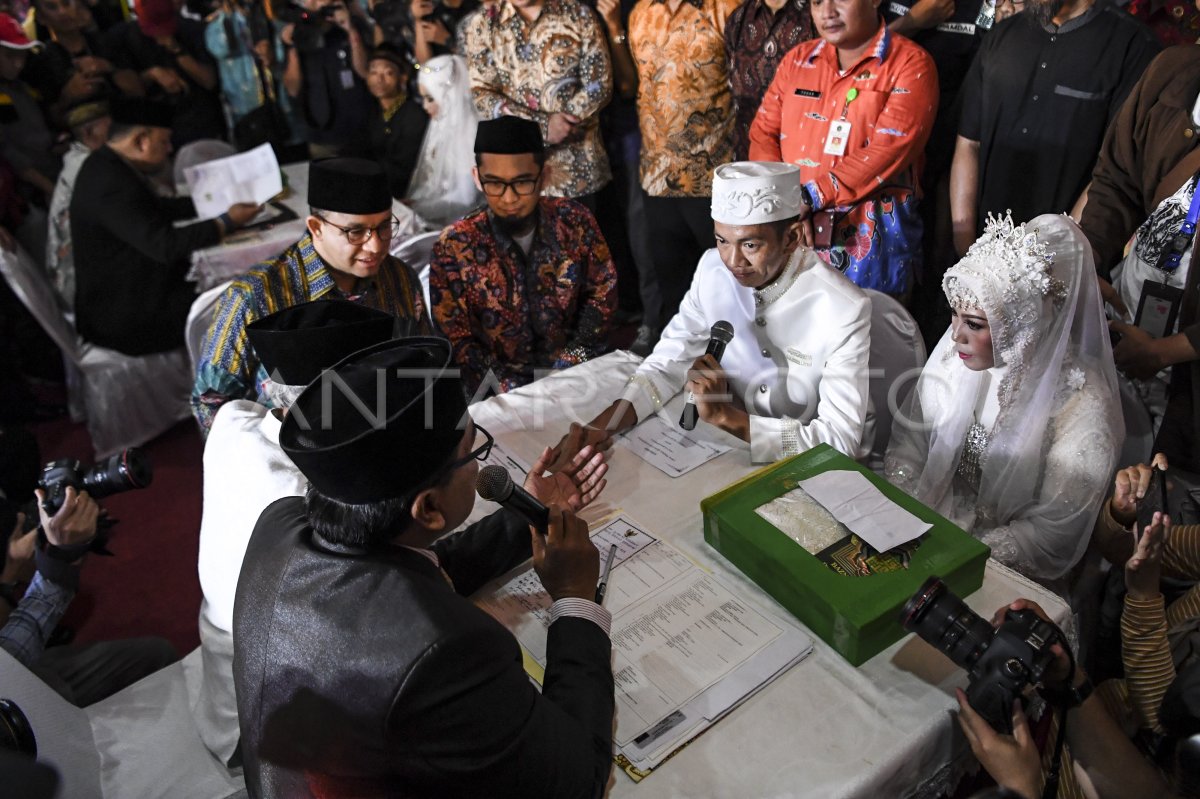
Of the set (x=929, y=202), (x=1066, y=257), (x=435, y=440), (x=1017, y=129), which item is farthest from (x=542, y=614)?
(x=929, y=202)

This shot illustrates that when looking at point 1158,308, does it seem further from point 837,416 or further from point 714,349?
point 714,349

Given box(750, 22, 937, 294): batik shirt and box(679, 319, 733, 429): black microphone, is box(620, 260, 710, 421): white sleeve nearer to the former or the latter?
box(679, 319, 733, 429): black microphone

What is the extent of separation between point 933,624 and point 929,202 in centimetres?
268

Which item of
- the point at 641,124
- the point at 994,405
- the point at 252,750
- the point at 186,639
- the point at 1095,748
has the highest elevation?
the point at 641,124

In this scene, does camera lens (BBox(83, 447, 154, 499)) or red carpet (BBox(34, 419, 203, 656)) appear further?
red carpet (BBox(34, 419, 203, 656))

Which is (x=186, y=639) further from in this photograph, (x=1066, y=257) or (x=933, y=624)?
(x=1066, y=257)

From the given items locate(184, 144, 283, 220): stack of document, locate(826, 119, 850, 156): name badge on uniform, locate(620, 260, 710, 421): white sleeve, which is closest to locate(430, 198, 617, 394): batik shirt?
locate(620, 260, 710, 421): white sleeve

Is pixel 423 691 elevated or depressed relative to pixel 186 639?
elevated

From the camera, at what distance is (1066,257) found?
6.38 feet

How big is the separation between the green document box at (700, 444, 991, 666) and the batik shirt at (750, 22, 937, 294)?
Answer: 1.55 meters

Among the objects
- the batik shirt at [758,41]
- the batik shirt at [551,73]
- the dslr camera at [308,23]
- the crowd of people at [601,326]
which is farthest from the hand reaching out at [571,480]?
the dslr camera at [308,23]

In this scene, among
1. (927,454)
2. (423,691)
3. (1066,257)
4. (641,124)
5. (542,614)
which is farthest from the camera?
Result: (641,124)

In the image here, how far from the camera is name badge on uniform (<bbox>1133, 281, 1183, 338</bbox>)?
2.38 meters

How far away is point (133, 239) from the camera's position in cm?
372
